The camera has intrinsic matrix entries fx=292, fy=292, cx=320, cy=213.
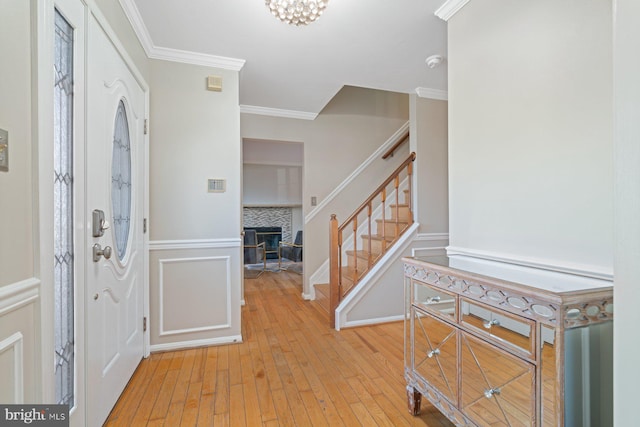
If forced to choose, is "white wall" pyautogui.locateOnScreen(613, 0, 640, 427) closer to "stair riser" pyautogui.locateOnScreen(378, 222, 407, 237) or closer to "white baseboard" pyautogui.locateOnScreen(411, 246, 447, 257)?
"white baseboard" pyautogui.locateOnScreen(411, 246, 447, 257)

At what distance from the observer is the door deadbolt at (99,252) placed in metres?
1.45

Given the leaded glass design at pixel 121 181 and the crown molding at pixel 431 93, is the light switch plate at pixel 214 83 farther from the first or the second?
the crown molding at pixel 431 93

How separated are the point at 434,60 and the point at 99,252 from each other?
9.19ft

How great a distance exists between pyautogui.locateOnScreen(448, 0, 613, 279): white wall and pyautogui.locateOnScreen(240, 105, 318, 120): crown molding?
2.27 meters

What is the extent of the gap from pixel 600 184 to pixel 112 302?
2.42 m

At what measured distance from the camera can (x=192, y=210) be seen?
8.18ft

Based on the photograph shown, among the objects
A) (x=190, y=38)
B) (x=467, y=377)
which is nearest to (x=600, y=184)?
(x=467, y=377)

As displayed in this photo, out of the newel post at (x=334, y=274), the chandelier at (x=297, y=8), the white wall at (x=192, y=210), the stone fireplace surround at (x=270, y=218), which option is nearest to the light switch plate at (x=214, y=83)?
the white wall at (x=192, y=210)

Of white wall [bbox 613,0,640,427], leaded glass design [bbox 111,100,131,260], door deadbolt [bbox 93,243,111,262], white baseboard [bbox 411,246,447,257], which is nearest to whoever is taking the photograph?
white wall [bbox 613,0,640,427]

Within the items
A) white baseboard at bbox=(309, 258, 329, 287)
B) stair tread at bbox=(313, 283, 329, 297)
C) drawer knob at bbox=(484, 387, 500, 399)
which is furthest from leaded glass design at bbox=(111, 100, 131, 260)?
white baseboard at bbox=(309, 258, 329, 287)

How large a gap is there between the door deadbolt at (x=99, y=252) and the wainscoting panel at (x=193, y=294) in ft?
2.88

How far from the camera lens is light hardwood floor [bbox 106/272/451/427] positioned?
5.33 feet

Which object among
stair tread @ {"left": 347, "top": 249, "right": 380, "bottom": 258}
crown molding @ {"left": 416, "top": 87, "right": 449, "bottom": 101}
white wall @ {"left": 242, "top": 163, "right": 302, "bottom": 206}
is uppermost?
crown molding @ {"left": 416, "top": 87, "right": 449, "bottom": 101}

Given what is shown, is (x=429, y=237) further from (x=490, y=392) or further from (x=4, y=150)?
(x=4, y=150)
